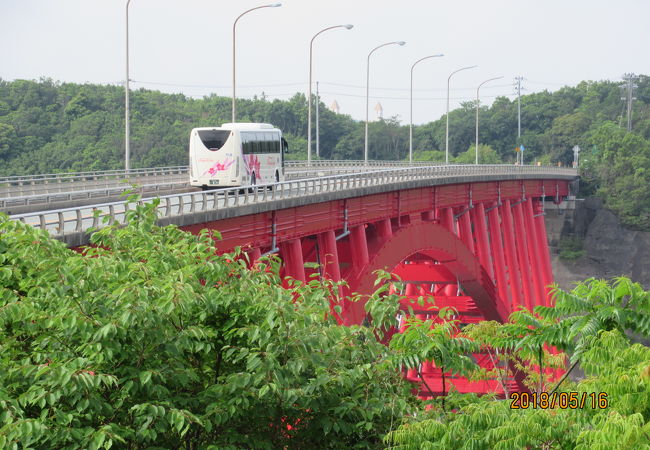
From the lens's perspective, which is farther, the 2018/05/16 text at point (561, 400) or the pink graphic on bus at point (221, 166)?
the pink graphic on bus at point (221, 166)

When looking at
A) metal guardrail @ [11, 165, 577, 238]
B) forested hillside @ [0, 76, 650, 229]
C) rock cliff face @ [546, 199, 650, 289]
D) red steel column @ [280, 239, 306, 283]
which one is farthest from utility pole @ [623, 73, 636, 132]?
red steel column @ [280, 239, 306, 283]

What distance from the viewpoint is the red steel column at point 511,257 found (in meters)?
50.4

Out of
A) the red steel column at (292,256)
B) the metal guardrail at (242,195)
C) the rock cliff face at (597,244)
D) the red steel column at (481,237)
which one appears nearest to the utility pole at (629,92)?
the rock cliff face at (597,244)

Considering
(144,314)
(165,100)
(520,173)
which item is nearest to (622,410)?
(144,314)

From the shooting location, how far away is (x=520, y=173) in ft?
185

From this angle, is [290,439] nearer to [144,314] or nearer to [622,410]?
[144,314]

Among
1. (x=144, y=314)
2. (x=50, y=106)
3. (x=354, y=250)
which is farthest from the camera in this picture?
(x=50, y=106)

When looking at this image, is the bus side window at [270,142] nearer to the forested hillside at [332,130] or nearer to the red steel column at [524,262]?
Result: the red steel column at [524,262]

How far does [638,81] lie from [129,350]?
137m

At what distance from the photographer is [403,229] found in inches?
1307

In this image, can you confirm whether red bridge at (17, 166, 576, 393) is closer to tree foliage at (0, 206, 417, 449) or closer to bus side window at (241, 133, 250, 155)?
bus side window at (241, 133, 250, 155)

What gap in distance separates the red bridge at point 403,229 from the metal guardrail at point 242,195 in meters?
0.07

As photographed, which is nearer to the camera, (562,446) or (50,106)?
(562,446)

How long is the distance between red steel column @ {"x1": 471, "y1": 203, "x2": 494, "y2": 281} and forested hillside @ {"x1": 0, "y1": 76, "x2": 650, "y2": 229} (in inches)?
1346
